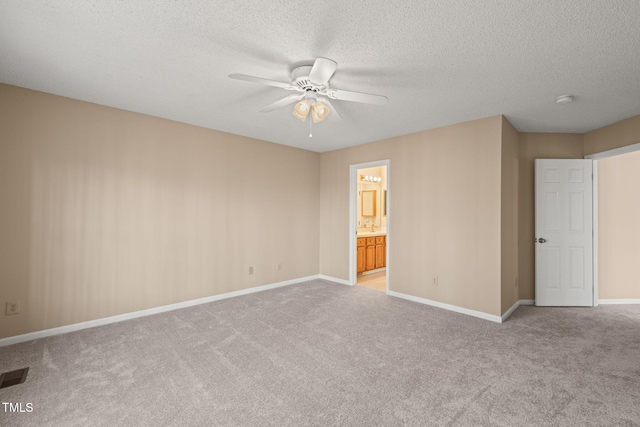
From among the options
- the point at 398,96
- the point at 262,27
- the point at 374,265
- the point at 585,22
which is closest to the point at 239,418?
the point at 262,27

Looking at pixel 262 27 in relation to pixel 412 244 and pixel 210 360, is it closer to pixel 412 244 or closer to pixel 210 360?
pixel 210 360

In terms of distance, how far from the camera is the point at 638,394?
6.97ft

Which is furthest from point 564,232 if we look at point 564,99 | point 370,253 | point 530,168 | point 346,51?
point 346,51

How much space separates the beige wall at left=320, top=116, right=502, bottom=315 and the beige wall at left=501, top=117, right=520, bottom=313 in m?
0.13

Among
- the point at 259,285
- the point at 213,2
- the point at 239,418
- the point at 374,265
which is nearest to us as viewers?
the point at 213,2

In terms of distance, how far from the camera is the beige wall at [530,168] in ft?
14.1

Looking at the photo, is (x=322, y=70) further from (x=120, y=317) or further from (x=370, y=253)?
(x=370, y=253)

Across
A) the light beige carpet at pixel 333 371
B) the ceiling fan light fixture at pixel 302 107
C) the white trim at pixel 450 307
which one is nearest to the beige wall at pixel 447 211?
the white trim at pixel 450 307

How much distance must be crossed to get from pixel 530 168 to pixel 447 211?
4.97 feet

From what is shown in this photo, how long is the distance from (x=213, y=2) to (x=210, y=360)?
2.71 metres

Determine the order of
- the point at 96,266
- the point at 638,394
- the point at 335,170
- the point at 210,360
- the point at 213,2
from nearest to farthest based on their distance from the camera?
the point at 213,2
the point at 638,394
the point at 210,360
the point at 96,266
the point at 335,170

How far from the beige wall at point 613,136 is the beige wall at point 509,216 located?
3.21 feet

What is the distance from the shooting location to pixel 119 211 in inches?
138

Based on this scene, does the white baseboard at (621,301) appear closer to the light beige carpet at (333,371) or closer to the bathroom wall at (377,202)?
the light beige carpet at (333,371)
